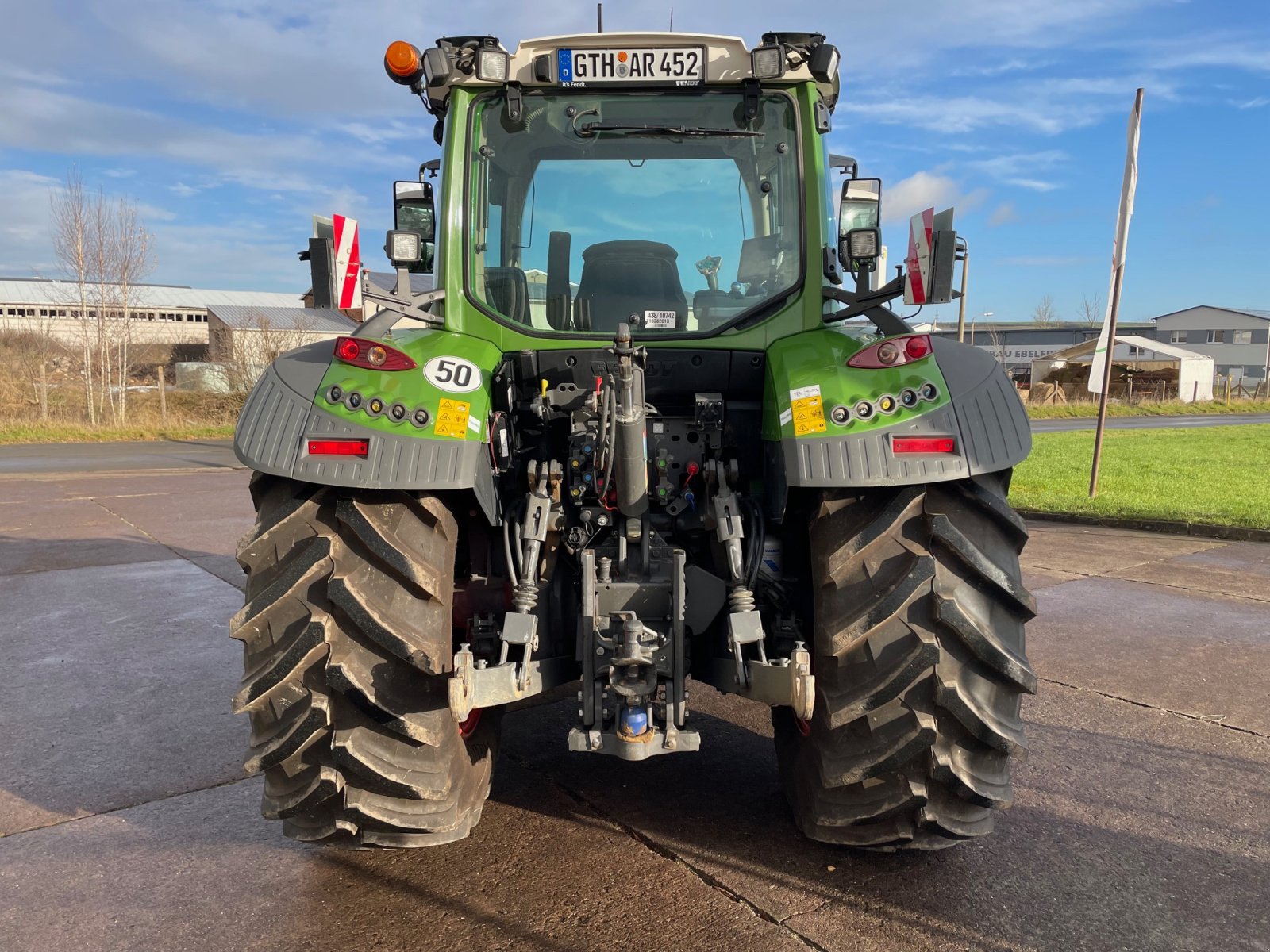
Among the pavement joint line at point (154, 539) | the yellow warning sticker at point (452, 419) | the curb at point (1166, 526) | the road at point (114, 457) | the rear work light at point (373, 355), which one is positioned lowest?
the road at point (114, 457)

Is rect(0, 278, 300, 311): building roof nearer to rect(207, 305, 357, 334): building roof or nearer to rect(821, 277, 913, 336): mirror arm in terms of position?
rect(207, 305, 357, 334): building roof

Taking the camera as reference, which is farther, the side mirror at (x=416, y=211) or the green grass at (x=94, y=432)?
the green grass at (x=94, y=432)

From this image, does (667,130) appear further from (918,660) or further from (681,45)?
(918,660)

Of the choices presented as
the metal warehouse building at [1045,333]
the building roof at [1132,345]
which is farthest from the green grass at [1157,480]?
the metal warehouse building at [1045,333]

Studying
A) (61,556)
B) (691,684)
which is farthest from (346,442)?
(61,556)

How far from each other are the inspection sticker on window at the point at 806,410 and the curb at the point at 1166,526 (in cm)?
787

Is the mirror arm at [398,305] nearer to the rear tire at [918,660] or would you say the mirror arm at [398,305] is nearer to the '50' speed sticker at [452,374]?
the '50' speed sticker at [452,374]

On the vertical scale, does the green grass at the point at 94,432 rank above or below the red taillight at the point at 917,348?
below

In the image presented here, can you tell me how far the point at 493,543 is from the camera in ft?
10.6

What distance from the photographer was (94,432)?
2333 cm

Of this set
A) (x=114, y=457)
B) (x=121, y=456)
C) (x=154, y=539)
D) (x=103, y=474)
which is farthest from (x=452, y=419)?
(x=121, y=456)

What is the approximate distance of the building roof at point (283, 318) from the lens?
130 ft

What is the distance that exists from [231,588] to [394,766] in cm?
517

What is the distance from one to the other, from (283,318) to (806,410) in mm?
53399
